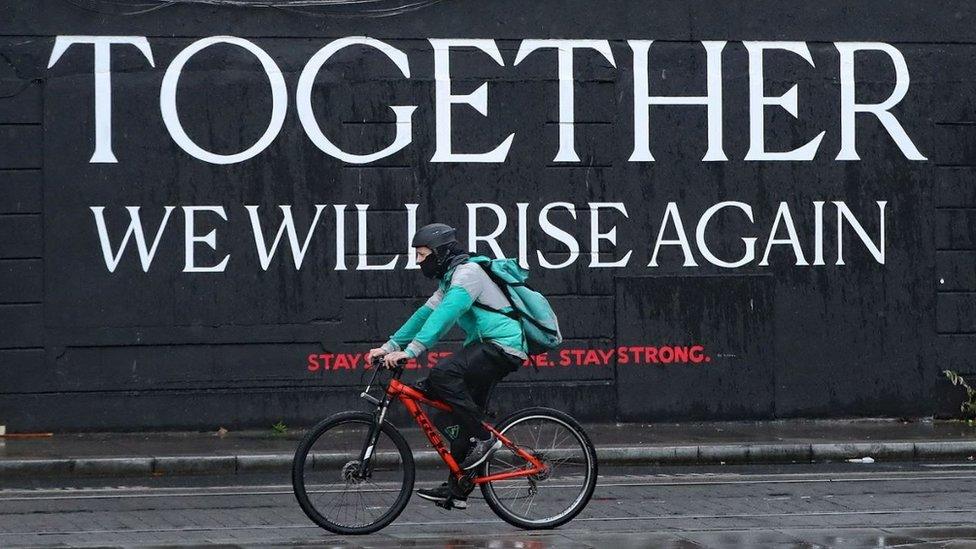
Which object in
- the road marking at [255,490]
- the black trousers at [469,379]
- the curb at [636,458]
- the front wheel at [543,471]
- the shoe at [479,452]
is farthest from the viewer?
the curb at [636,458]

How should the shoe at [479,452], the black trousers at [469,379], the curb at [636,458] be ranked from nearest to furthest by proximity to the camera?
the black trousers at [469,379]
the shoe at [479,452]
the curb at [636,458]

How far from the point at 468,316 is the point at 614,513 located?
1.86 metres

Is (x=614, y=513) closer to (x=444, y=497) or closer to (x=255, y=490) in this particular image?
(x=444, y=497)

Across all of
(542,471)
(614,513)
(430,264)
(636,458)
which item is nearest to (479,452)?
(542,471)

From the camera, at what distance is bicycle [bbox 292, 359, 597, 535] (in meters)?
9.25

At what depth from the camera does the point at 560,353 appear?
1543 centimetres

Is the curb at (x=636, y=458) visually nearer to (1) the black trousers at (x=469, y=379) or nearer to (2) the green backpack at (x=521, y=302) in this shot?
(1) the black trousers at (x=469, y=379)

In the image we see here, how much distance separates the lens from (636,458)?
13.5m

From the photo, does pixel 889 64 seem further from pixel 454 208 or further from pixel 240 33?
pixel 240 33

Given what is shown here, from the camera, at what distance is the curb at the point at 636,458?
12.9 meters

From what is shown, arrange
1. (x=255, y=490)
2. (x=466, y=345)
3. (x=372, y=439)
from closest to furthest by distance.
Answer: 1. (x=372, y=439)
2. (x=466, y=345)
3. (x=255, y=490)

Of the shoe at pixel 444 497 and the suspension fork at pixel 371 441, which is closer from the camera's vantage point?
the suspension fork at pixel 371 441

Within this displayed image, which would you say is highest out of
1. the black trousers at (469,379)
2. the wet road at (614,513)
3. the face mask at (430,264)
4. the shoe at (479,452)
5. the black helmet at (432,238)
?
the black helmet at (432,238)

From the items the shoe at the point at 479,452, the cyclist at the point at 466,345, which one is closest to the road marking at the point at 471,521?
the cyclist at the point at 466,345
